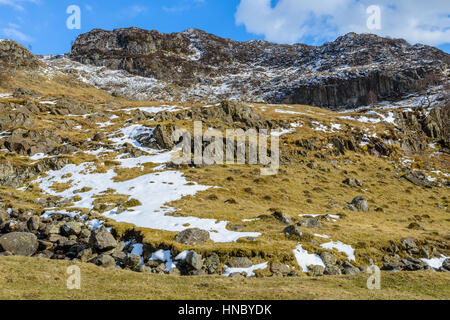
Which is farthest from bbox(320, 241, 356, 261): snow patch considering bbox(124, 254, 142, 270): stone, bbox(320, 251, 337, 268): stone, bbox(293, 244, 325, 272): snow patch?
bbox(124, 254, 142, 270): stone

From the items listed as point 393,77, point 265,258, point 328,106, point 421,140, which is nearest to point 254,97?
point 328,106

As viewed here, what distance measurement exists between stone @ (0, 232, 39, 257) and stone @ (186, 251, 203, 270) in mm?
12325

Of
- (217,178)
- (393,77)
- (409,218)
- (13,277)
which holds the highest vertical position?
(393,77)

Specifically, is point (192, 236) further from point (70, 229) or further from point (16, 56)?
point (16, 56)

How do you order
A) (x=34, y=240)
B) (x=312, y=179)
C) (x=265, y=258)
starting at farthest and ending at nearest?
1. (x=312, y=179)
2. (x=34, y=240)
3. (x=265, y=258)

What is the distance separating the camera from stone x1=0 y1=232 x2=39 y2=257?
18.8 metres

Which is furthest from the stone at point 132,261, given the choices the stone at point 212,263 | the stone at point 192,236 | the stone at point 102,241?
the stone at point 212,263

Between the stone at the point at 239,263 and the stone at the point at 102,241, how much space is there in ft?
31.6

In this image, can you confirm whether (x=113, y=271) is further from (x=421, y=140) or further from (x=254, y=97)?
(x=254, y=97)

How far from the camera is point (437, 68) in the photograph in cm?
14962

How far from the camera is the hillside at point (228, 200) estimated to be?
1761cm

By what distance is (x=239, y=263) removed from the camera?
709 inches

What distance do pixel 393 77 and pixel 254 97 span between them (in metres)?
83.5

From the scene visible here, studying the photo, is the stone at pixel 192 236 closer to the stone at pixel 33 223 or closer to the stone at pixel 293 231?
the stone at pixel 293 231
